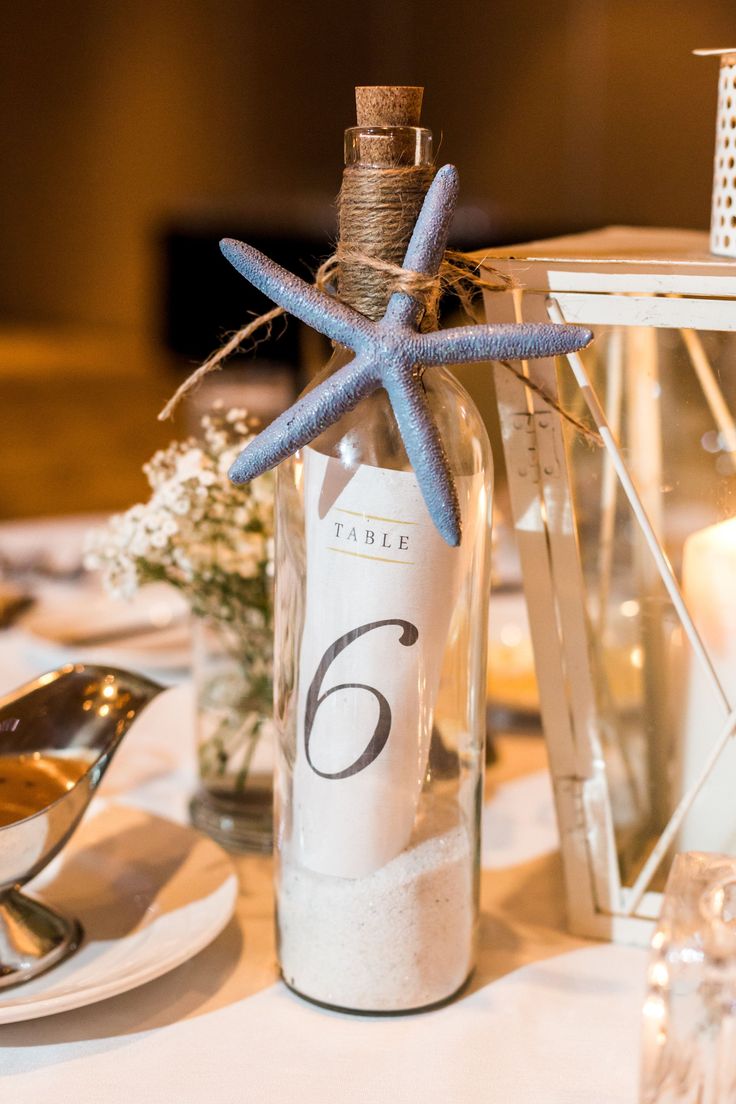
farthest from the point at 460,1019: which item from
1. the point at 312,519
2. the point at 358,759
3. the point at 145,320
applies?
the point at 145,320

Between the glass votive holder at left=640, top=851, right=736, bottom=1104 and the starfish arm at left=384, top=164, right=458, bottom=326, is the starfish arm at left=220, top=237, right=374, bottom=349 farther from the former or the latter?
the glass votive holder at left=640, top=851, right=736, bottom=1104

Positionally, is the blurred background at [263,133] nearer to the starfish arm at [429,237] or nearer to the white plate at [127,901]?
the white plate at [127,901]

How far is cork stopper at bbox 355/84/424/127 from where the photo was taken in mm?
496

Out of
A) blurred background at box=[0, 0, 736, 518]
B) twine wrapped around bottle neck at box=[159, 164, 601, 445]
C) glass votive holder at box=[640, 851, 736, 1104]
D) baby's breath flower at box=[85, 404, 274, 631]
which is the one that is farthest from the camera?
blurred background at box=[0, 0, 736, 518]

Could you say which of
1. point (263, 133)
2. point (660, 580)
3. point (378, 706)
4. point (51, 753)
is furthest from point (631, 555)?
point (263, 133)

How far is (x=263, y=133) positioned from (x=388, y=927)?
407cm

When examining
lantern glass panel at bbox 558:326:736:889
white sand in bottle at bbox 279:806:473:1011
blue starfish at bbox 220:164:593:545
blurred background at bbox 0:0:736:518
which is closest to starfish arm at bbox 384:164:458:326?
blue starfish at bbox 220:164:593:545

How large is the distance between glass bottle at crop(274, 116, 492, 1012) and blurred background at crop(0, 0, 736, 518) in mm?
2991

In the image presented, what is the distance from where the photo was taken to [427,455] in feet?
1.53

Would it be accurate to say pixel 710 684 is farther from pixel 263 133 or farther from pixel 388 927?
pixel 263 133

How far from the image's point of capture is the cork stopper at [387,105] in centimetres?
50

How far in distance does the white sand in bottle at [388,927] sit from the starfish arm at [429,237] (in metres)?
0.22

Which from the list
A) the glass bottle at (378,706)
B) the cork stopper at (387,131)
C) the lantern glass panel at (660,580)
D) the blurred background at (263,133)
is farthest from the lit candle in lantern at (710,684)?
the blurred background at (263,133)

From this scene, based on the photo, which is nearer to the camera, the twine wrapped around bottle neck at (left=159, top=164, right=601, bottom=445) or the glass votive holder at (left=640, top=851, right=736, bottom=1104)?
the glass votive holder at (left=640, top=851, right=736, bottom=1104)
